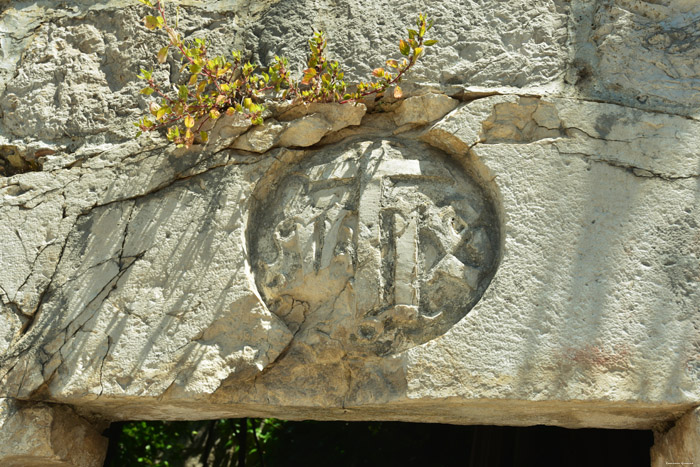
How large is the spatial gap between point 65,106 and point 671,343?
5.72ft

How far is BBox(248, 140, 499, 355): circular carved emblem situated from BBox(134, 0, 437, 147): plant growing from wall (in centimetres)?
17

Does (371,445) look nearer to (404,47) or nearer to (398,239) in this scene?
(398,239)

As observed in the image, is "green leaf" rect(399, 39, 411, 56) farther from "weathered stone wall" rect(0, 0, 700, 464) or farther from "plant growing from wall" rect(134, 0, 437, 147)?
"weathered stone wall" rect(0, 0, 700, 464)

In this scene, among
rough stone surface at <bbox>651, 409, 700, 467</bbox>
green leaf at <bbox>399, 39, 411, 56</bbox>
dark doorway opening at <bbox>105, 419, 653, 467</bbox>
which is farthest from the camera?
dark doorway opening at <bbox>105, 419, 653, 467</bbox>

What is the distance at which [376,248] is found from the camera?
1.96 meters

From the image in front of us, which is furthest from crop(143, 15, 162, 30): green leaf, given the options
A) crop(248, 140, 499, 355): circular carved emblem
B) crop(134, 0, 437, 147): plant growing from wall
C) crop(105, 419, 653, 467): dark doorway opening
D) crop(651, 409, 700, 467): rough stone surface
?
crop(105, 419, 653, 467): dark doorway opening

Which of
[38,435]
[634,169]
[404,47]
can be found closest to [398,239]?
[404,47]

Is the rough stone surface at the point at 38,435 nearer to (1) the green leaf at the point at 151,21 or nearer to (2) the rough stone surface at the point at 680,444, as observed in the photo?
(1) the green leaf at the point at 151,21

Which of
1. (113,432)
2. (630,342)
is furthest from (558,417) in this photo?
(113,432)

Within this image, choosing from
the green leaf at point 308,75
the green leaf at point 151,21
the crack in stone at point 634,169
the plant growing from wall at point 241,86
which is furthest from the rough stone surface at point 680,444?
the green leaf at point 151,21

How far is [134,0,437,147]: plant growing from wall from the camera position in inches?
81.1

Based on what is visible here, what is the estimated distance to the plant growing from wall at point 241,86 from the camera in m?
2.06

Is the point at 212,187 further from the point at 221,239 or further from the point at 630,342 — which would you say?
the point at 630,342

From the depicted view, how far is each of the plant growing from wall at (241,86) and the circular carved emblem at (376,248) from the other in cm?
17
